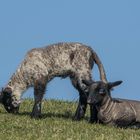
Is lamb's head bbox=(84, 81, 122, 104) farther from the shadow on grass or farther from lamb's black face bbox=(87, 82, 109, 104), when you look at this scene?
the shadow on grass

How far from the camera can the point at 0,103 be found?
19641 millimetres

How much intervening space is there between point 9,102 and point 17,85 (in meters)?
0.53

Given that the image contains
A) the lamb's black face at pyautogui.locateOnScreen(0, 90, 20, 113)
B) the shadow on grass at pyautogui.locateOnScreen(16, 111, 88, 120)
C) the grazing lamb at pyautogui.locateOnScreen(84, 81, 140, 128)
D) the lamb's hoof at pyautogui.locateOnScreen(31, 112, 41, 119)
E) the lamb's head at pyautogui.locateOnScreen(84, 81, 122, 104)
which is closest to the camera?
the lamb's head at pyautogui.locateOnScreen(84, 81, 122, 104)

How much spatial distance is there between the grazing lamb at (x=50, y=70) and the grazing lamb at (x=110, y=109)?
6.37 feet

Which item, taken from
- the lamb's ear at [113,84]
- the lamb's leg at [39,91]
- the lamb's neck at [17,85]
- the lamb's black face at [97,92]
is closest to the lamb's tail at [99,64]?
the lamb's leg at [39,91]

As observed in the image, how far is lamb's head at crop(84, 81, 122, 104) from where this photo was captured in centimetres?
1602

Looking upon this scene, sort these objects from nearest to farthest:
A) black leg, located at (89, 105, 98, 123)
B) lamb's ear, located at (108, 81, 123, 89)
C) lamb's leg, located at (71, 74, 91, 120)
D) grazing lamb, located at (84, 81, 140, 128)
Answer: grazing lamb, located at (84, 81, 140, 128)
black leg, located at (89, 105, 98, 123)
lamb's ear, located at (108, 81, 123, 89)
lamb's leg, located at (71, 74, 91, 120)

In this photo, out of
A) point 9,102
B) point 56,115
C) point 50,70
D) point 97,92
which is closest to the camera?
point 97,92

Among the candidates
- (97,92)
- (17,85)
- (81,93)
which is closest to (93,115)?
(97,92)

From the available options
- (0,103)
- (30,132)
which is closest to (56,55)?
(0,103)

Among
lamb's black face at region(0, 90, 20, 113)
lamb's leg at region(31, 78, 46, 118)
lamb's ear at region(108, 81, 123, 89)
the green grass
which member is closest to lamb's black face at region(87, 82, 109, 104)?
lamb's ear at region(108, 81, 123, 89)

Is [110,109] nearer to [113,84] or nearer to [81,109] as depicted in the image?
[113,84]

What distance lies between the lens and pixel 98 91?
637 inches

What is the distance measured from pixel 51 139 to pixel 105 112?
13.2ft
